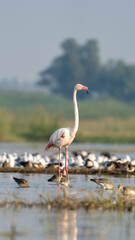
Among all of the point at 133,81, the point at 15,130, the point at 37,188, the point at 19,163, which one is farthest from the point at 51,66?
the point at 37,188

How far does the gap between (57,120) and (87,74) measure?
182 feet

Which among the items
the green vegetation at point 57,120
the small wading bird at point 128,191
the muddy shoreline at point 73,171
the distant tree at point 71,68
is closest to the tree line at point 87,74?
the distant tree at point 71,68

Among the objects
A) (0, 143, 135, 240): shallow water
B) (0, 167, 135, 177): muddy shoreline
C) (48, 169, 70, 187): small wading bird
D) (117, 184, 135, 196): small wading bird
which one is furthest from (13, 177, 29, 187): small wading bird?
(0, 167, 135, 177): muddy shoreline

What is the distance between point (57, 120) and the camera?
51531mm

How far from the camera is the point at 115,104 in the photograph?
9269 cm

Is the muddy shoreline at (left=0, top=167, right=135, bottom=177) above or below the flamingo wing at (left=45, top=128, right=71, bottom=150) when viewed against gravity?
below

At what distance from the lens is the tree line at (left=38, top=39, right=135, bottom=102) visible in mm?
103812

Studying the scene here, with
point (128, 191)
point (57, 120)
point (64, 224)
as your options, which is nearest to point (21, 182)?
point (128, 191)

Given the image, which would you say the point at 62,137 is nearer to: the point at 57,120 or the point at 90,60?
the point at 57,120

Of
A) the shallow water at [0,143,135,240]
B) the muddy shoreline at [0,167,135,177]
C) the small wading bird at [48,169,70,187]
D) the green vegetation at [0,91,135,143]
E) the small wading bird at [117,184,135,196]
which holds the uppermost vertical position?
the green vegetation at [0,91,135,143]

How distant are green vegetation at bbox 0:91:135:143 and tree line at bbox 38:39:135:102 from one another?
6524 millimetres

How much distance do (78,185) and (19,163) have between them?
671 cm

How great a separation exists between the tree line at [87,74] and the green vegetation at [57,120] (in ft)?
21.4

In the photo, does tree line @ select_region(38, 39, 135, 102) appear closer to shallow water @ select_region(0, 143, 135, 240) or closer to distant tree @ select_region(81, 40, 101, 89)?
distant tree @ select_region(81, 40, 101, 89)
